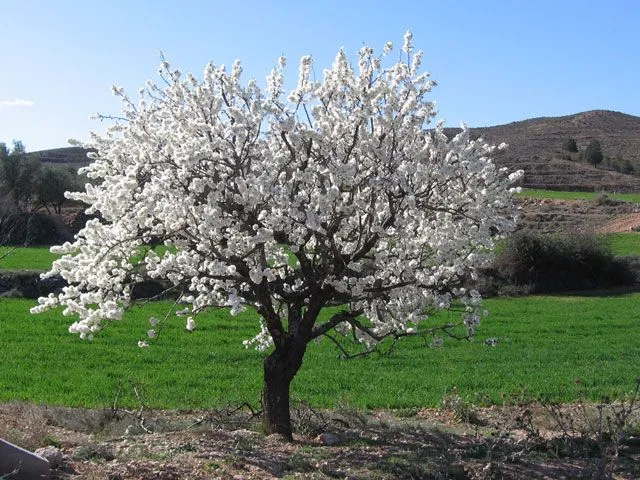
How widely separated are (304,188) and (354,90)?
126cm

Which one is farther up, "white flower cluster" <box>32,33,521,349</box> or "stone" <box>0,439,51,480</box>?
"white flower cluster" <box>32,33,521,349</box>

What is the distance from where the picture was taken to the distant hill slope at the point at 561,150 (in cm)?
8319

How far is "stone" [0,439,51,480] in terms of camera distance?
6926mm

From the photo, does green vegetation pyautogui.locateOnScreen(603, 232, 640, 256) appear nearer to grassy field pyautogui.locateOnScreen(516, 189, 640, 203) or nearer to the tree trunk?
grassy field pyautogui.locateOnScreen(516, 189, 640, 203)

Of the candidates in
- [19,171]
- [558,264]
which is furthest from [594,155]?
[19,171]

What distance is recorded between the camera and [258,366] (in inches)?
705

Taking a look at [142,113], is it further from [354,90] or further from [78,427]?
[78,427]

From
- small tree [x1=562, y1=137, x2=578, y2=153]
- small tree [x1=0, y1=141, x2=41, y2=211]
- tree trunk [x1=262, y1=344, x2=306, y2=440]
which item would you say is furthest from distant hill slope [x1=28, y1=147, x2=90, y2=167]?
tree trunk [x1=262, y1=344, x2=306, y2=440]

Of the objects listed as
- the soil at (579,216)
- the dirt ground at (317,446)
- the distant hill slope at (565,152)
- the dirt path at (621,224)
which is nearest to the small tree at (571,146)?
the distant hill slope at (565,152)

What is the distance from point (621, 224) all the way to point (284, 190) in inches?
2212

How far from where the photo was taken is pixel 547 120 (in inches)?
4847

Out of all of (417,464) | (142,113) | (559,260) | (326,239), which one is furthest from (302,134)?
(559,260)

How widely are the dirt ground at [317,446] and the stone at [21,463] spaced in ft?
0.99

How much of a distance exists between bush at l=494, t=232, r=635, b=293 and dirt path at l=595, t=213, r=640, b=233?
17.7 metres
